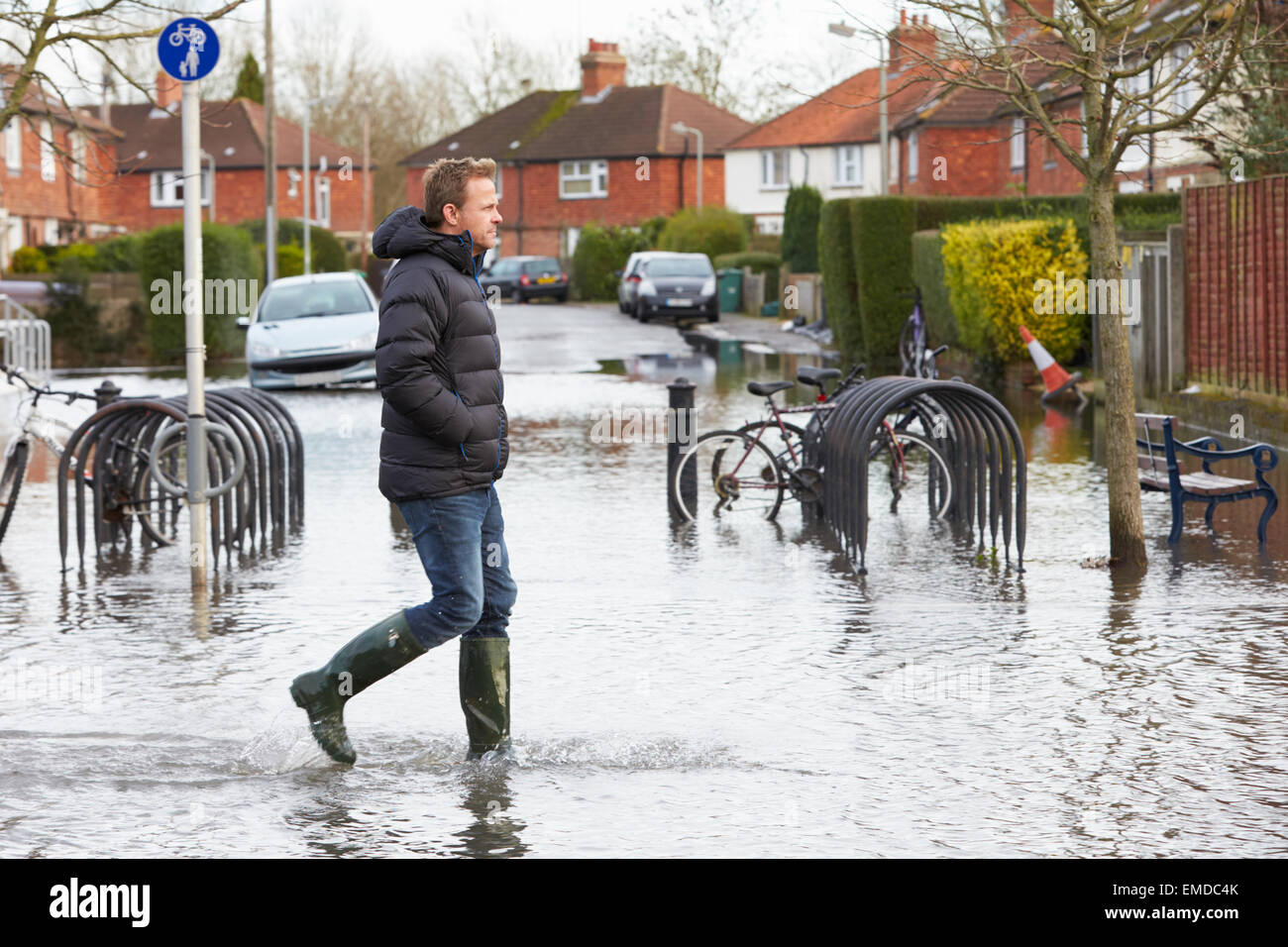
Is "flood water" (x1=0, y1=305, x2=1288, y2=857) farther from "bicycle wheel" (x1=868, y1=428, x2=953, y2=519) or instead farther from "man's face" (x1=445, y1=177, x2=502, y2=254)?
"man's face" (x1=445, y1=177, x2=502, y2=254)

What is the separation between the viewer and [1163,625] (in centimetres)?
848

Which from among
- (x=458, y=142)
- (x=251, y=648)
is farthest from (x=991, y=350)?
(x=458, y=142)

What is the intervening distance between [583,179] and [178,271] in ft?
151

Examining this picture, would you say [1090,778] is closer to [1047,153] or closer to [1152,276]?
[1152,276]

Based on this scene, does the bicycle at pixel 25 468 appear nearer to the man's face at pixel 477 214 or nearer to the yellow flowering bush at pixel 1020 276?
the man's face at pixel 477 214

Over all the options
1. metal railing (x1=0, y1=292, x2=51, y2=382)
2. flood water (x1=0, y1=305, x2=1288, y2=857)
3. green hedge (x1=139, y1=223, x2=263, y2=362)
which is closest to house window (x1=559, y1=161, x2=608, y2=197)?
green hedge (x1=139, y1=223, x2=263, y2=362)

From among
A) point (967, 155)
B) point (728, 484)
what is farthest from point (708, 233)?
point (728, 484)

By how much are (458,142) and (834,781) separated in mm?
79533

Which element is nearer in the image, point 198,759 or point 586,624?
point 198,759

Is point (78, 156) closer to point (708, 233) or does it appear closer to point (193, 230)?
point (708, 233)

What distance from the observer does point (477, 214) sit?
19.7 ft
